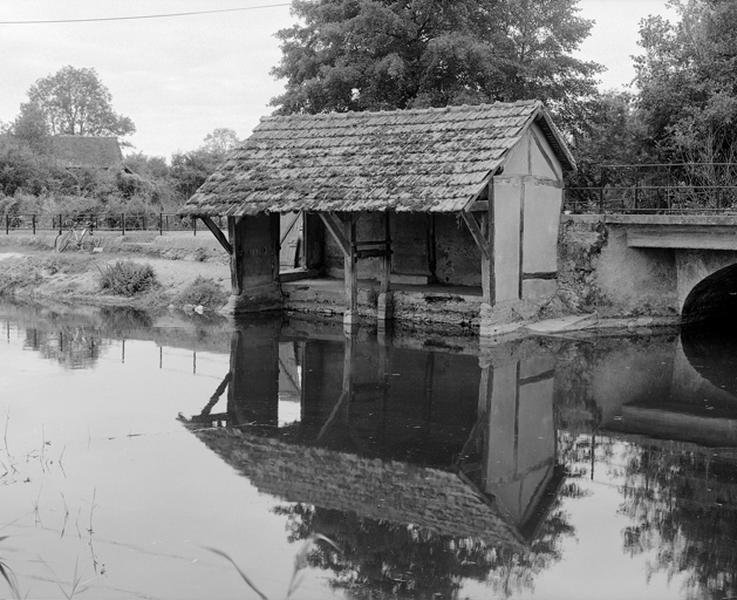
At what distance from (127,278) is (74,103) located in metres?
47.9

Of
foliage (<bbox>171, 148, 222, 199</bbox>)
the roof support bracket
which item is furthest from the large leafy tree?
foliage (<bbox>171, 148, 222, 199</bbox>)

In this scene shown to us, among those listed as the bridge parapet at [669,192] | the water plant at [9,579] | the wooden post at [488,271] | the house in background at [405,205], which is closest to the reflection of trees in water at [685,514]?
the water plant at [9,579]

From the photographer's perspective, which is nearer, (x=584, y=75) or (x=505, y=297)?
(x=505, y=297)

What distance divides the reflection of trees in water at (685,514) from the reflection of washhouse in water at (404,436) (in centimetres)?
76

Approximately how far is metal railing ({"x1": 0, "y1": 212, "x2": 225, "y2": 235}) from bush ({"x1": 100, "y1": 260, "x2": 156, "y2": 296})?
4924mm

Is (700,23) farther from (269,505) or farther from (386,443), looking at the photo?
(269,505)

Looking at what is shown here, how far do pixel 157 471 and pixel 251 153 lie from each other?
467 inches

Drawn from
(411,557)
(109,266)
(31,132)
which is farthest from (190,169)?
(411,557)

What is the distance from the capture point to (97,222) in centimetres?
2895

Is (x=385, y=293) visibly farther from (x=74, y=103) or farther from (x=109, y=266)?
(x=74, y=103)

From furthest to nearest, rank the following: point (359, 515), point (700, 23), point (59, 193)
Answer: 1. point (59, 193)
2. point (700, 23)
3. point (359, 515)

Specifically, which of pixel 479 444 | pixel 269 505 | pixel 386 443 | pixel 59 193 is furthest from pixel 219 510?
pixel 59 193

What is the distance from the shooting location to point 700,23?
827 inches

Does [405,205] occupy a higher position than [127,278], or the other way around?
[405,205]
